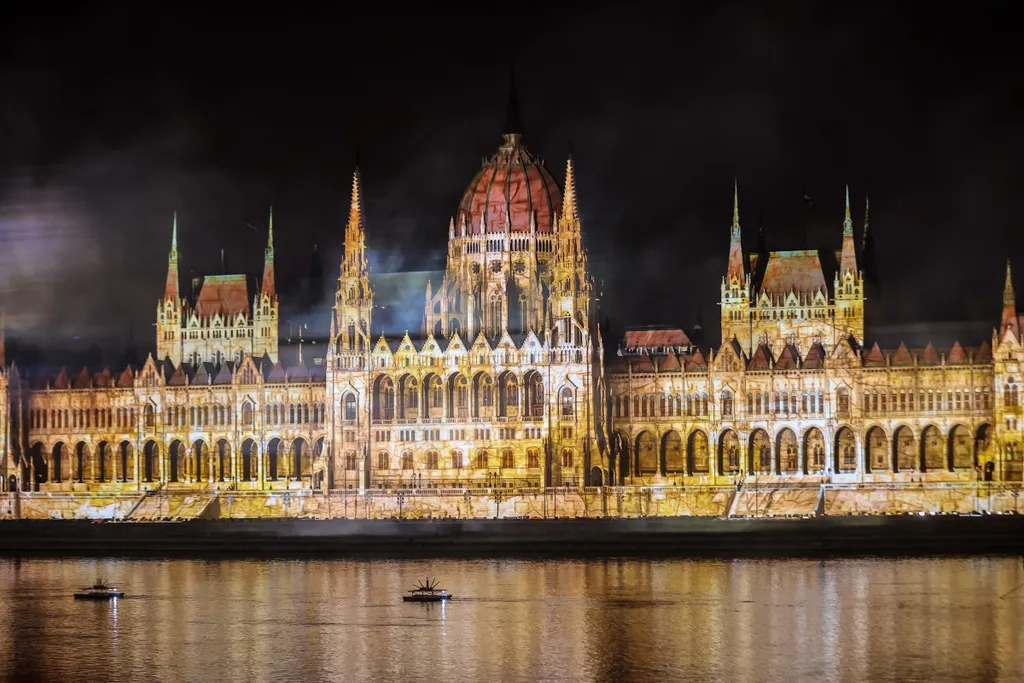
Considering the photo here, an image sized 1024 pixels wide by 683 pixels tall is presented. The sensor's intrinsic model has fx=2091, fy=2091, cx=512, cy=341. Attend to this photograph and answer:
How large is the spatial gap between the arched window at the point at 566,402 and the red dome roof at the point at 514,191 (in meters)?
15.5

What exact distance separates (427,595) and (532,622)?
25.2ft

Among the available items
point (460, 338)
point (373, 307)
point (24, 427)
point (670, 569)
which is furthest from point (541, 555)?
point (24, 427)

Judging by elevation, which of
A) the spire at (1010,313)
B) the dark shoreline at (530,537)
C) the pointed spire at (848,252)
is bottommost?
the dark shoreline at (530,537)

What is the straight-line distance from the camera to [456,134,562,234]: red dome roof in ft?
427

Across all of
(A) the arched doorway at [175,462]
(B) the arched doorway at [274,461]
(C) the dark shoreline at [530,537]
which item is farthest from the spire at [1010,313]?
(A) the arched doorway at [175,462]

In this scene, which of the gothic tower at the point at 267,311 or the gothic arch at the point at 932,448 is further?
the gothic tower at the point at 267,311

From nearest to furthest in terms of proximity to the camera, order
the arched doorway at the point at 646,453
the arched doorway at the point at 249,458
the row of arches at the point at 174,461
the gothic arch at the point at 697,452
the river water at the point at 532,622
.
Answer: the river water at the point at 532,622
the gothic arch at the point at 697,452
the arched doorway at the point at 646,453
the row of arches at the point at 174,461
the arched doorway at the point at 249,458

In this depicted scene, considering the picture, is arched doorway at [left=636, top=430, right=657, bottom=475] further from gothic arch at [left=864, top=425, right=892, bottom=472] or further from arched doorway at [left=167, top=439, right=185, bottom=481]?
arched doorway at [left=167, top=439, right=185, bottom=481]

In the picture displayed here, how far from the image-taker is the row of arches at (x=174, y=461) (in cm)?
12625

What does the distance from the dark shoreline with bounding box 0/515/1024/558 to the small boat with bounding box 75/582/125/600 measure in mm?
18349

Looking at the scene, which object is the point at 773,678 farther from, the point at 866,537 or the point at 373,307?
the point at 373,307

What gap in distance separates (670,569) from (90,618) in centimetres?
2674

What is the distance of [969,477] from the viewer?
112688mm

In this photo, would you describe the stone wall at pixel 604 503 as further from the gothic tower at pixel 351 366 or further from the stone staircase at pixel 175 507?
the gothic tower at pixel 351 366
